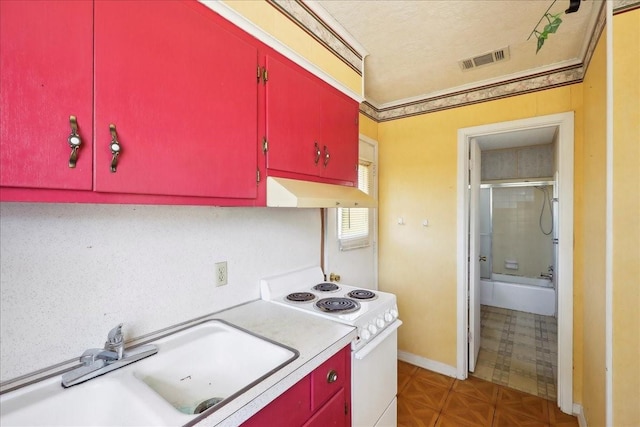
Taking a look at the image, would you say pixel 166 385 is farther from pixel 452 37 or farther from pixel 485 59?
pixel 485 59

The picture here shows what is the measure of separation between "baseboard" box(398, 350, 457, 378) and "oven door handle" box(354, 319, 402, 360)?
1317 mm

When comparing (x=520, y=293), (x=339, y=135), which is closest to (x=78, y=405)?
(x=339, y=135)

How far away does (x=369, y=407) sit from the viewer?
4.93 ft

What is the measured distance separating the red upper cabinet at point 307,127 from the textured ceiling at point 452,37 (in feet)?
1.43

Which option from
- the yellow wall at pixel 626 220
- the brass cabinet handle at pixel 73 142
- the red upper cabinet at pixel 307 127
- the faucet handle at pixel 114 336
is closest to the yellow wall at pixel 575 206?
the yellow wall at pixel 626 220

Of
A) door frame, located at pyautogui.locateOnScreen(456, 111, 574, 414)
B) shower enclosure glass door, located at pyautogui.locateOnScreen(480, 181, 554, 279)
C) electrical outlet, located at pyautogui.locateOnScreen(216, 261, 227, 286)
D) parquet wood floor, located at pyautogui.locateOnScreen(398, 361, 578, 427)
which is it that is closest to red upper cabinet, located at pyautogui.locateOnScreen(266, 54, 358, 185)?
electrical outlet, located at pyautogui.locateOnScreen(216, 261, 227, 286)

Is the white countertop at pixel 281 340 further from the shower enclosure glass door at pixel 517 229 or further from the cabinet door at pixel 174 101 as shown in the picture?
the shower enclosure glass door at pixel 517 229

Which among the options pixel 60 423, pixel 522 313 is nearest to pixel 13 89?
pixel 60 423

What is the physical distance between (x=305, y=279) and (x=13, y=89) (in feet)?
5.33

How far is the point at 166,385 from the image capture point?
1086 millimetres

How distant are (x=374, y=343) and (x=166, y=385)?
941 mm

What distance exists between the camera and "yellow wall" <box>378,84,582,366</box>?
2.57m

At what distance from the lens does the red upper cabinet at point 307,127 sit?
130 centimetres

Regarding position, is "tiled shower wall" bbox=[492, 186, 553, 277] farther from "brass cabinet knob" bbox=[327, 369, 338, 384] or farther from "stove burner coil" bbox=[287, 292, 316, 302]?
"brass cabinet knob" bbox=[327, 369, 338, 384]
